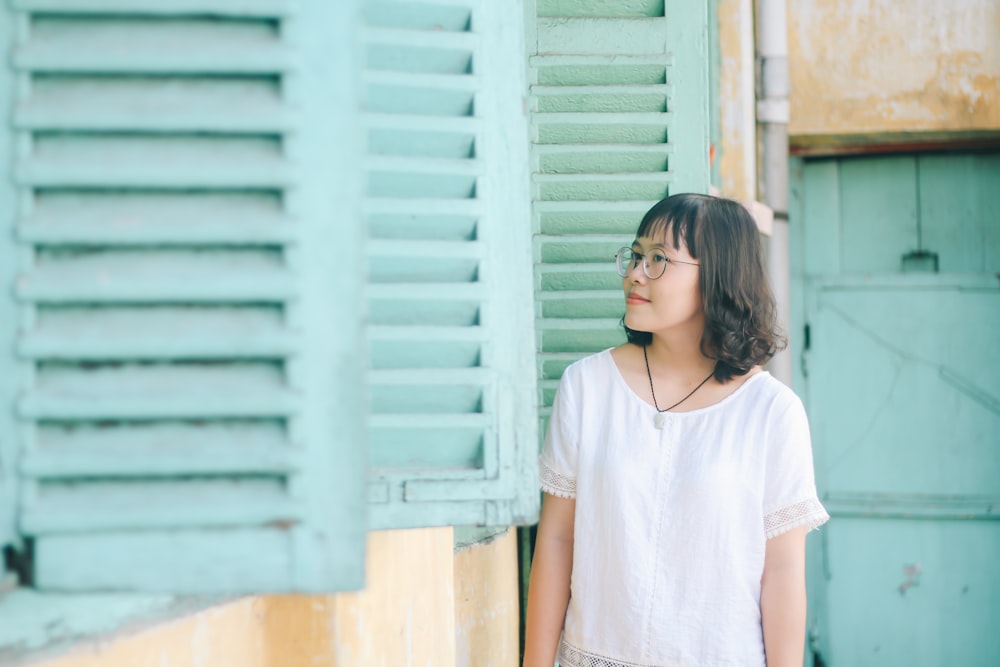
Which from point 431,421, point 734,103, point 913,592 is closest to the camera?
point 431,421

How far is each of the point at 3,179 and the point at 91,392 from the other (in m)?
0.19

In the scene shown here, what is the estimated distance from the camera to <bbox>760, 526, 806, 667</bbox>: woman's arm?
1.74m

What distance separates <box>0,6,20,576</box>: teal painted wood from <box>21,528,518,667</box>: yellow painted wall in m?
0.20

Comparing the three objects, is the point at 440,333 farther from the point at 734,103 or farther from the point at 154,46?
the point at 734,103

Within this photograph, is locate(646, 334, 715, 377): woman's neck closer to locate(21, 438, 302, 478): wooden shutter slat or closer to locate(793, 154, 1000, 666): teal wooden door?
locate(21, 438, 302, 478): wooden shutter slat

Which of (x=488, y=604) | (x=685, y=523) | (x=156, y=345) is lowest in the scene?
(x=488, y=604)

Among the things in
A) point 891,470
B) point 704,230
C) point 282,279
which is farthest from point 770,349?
point 891,470

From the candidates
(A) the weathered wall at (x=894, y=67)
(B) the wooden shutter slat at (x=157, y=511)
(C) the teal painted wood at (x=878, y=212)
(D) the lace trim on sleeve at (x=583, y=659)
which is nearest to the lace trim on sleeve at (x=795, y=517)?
(D) the lace trim on sleeve at (x=583, y=659)

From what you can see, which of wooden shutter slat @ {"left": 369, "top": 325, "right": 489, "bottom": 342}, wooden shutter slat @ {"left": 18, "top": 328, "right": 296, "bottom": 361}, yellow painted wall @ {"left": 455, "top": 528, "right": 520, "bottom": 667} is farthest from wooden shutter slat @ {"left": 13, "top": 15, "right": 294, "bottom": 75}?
yellow painted wall @ {"left": 455, "top": 528, "right": 520, "bottom": 667}

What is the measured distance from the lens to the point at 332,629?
61.3 inches

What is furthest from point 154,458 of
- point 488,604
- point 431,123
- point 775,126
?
point 775,126

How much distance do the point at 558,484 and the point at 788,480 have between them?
1.33ft

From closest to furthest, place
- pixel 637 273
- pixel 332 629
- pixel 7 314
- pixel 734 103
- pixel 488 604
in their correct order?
pixel 7 314 < pixel 332 629 < pixel 637 273 < pixel 488 604 < pixel 734 103

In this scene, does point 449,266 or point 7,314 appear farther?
point 449,266
